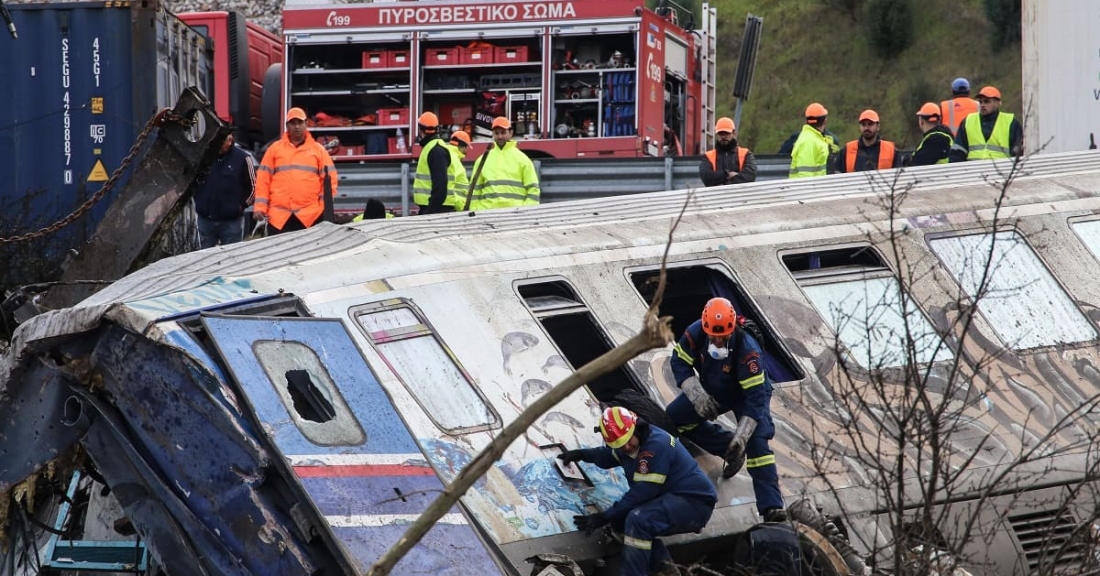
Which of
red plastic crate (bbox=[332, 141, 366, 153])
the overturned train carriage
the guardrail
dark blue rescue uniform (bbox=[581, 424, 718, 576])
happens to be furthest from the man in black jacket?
dark blue rescue uniform (bbox=[581, 424, 718, 576])

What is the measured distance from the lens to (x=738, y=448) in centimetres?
1027

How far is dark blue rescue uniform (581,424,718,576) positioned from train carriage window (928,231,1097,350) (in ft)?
11.7

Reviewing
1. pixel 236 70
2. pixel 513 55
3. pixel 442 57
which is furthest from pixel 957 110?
pixel 236 70

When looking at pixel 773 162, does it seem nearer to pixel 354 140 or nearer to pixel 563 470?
pixel 354 140

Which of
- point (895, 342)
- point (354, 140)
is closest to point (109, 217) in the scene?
point (895, 342)

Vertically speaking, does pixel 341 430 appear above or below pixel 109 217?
below

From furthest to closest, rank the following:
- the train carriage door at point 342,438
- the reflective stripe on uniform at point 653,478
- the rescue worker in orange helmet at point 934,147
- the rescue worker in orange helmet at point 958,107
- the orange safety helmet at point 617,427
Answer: the rescue worker in orange helmet at point 958,107 → the rescue worker in orange helmet at point 934,147 → the orange safety helmet at point 617,427 → the reflective stripe on uniform at point 653,478 → the train carriage door at point 342,438

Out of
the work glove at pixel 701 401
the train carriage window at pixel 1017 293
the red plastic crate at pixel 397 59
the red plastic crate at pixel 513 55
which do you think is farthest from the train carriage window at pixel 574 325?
the red plastic crate at pixel 397 59

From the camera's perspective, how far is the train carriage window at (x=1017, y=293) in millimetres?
12477

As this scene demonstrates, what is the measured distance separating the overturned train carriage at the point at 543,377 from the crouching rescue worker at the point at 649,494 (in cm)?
27

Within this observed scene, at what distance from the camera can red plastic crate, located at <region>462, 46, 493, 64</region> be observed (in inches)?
836

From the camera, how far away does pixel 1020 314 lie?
12555 millimetres

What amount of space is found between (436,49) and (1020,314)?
10.7 m

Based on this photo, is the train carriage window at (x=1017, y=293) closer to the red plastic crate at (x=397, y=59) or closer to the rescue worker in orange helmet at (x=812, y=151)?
the rescue worker in orange helmet at (x=812, y=151)
